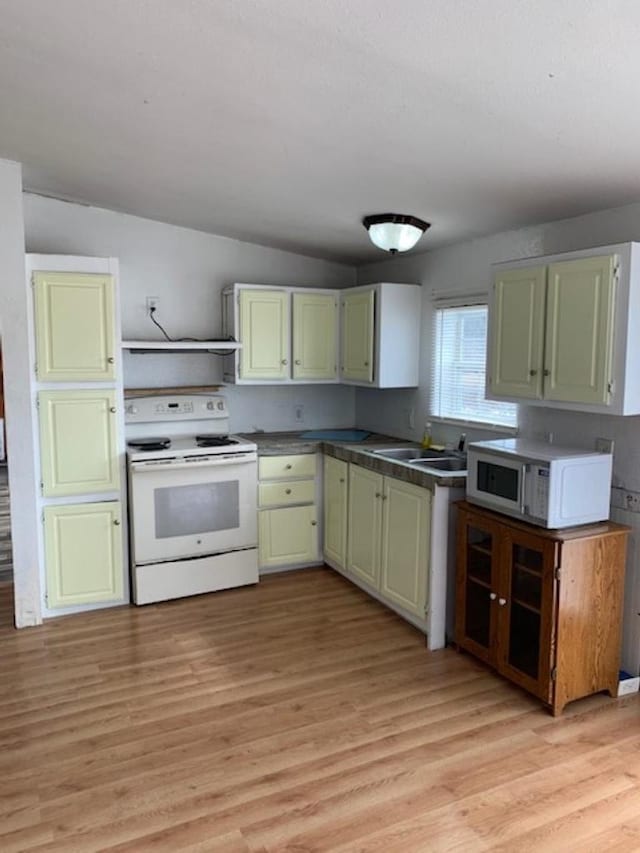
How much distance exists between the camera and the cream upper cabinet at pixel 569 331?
2.47m

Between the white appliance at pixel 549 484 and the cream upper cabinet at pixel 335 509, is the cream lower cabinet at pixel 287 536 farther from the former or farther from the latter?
the white appliance at pixel 549 484

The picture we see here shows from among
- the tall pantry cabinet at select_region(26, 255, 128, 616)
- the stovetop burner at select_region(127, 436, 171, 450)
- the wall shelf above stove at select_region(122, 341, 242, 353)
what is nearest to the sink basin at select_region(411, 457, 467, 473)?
the wall shelf above stove at select_region(122, 341, 242, 353)

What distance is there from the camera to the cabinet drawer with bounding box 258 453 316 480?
4.16 meters

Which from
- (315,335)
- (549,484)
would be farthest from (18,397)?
(549,484)

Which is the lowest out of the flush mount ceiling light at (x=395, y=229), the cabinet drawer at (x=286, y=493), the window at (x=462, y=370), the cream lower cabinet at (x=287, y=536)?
the cream lower cabinet at (x=287, y=536)

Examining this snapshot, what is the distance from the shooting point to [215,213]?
12.7 ft

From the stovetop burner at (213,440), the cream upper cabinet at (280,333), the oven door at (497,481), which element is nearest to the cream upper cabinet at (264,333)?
the cream upper cabinet at (280,333)

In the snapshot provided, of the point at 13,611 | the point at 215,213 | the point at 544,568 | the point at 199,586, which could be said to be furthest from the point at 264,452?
the point at 544,568

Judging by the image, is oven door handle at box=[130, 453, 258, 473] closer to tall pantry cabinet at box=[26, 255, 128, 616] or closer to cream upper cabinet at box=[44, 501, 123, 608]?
tall pantry cabinet at box=[26, 255, 128, 616]

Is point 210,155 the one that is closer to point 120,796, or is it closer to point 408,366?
point 408,366

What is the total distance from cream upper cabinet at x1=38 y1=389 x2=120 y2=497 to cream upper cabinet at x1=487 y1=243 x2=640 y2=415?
2.20m

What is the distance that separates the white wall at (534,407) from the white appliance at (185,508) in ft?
4.19

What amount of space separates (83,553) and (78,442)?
26.3 inches

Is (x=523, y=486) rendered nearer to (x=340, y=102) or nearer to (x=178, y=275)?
(x=340, y=102)
